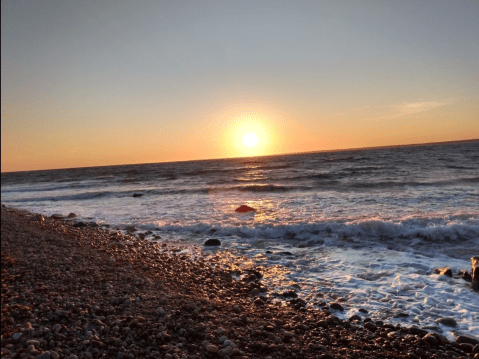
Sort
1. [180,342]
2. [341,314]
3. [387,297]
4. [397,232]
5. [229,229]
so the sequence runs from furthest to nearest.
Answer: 1. [229,229]
2. [397,232]
3. [387,297]
4. [341,314]
5. [180,342]

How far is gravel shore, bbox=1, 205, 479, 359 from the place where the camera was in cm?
414

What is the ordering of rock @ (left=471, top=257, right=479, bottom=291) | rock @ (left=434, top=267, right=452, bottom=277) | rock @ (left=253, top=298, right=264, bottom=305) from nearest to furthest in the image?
rock @ (left=253, top=298, right=264, bottom=305) < rock @ (left=471, top=257, right=479, bottom=291) < rock @ (left=434, top=267, right=452, bottom=277)

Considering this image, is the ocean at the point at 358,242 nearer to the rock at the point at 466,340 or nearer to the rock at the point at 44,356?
the rock at the point at 466,340

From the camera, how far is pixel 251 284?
666cm

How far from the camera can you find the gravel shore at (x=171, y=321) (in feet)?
13.6

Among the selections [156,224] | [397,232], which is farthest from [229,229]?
[397,232]

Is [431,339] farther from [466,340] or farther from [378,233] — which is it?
[378,233]

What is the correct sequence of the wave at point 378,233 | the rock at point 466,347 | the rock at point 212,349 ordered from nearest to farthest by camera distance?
the rock at point 212,349, the rock at point 466,347, the wave at point 378,233

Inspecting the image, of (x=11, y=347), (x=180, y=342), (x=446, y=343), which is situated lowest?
(x=446, y=343)

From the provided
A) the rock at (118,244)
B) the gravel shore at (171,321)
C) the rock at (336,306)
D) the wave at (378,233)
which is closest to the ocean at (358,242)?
the wave at (378,233)

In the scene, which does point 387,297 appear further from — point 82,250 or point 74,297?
point 82,250

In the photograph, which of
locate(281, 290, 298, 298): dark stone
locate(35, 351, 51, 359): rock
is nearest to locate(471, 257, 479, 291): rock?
locate(281, 290, 298, 298): dark stone

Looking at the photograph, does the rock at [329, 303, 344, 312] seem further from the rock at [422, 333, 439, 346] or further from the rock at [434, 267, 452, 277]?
the rock at [434, 267, 452, 277]

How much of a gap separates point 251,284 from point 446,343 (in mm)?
3489
